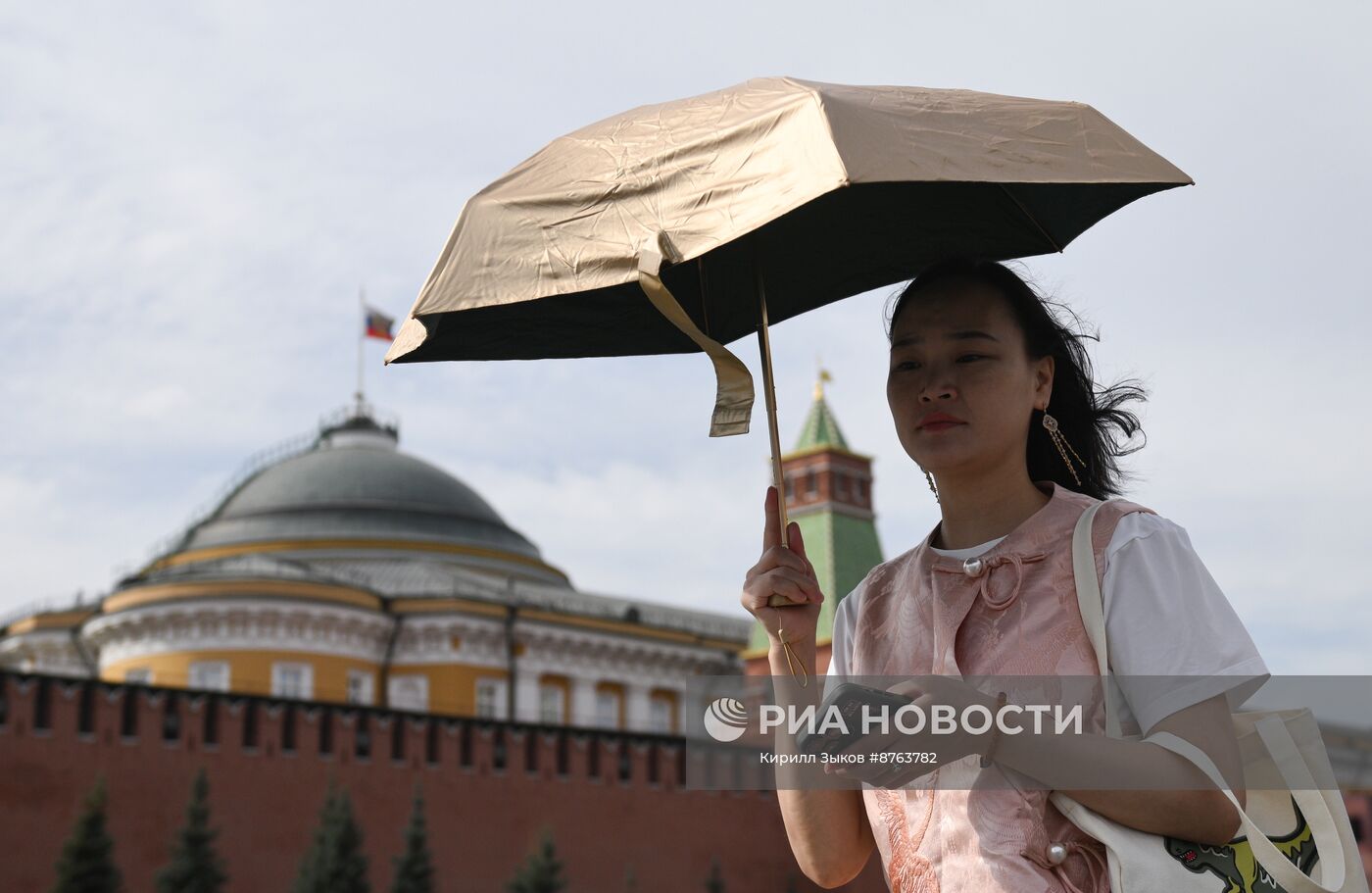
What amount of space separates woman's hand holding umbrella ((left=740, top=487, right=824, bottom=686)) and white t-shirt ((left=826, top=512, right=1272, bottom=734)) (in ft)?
1.28

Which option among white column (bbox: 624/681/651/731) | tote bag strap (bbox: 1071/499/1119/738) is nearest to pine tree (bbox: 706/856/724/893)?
white column (bbox: 624/681/651/731)

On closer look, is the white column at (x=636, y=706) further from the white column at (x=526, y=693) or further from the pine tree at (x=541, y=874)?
the pine tree at (x=541, y=874)

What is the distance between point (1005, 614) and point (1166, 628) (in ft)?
0.76

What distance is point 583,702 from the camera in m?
34.1

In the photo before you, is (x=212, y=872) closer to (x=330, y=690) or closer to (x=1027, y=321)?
(x=330, y=690)

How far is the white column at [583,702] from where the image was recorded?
111 ft

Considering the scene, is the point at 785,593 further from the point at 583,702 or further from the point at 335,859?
the point at 583,702

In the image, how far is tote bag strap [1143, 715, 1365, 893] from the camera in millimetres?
1820

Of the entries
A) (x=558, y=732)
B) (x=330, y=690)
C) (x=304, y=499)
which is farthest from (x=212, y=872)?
(x=304, y=499)

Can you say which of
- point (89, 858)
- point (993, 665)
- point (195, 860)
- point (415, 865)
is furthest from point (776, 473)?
point (415, 865)

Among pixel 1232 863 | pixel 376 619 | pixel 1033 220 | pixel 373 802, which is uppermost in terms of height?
pixel 376 619

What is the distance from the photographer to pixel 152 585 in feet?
99.5

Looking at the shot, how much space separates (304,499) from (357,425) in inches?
210

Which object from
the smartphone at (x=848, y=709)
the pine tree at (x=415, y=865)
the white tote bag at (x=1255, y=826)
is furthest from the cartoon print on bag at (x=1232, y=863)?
the pine tree at (x=415, y=865)
